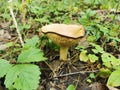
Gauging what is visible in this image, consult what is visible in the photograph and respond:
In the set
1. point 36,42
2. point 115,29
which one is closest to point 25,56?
point 36,42

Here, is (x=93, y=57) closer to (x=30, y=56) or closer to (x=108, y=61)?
(x=108, y=61)

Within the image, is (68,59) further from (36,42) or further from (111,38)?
(111,38)

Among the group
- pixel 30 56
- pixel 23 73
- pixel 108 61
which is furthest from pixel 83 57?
pixel 23 73

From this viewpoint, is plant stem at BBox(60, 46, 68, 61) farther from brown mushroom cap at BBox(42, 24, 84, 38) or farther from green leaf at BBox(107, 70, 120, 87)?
green leaf at BBox(107, 70, 120, 87)

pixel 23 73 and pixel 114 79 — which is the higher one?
pixel 23 73

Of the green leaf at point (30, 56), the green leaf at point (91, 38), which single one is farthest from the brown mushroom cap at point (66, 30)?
the green leaf at point (91, 38)
